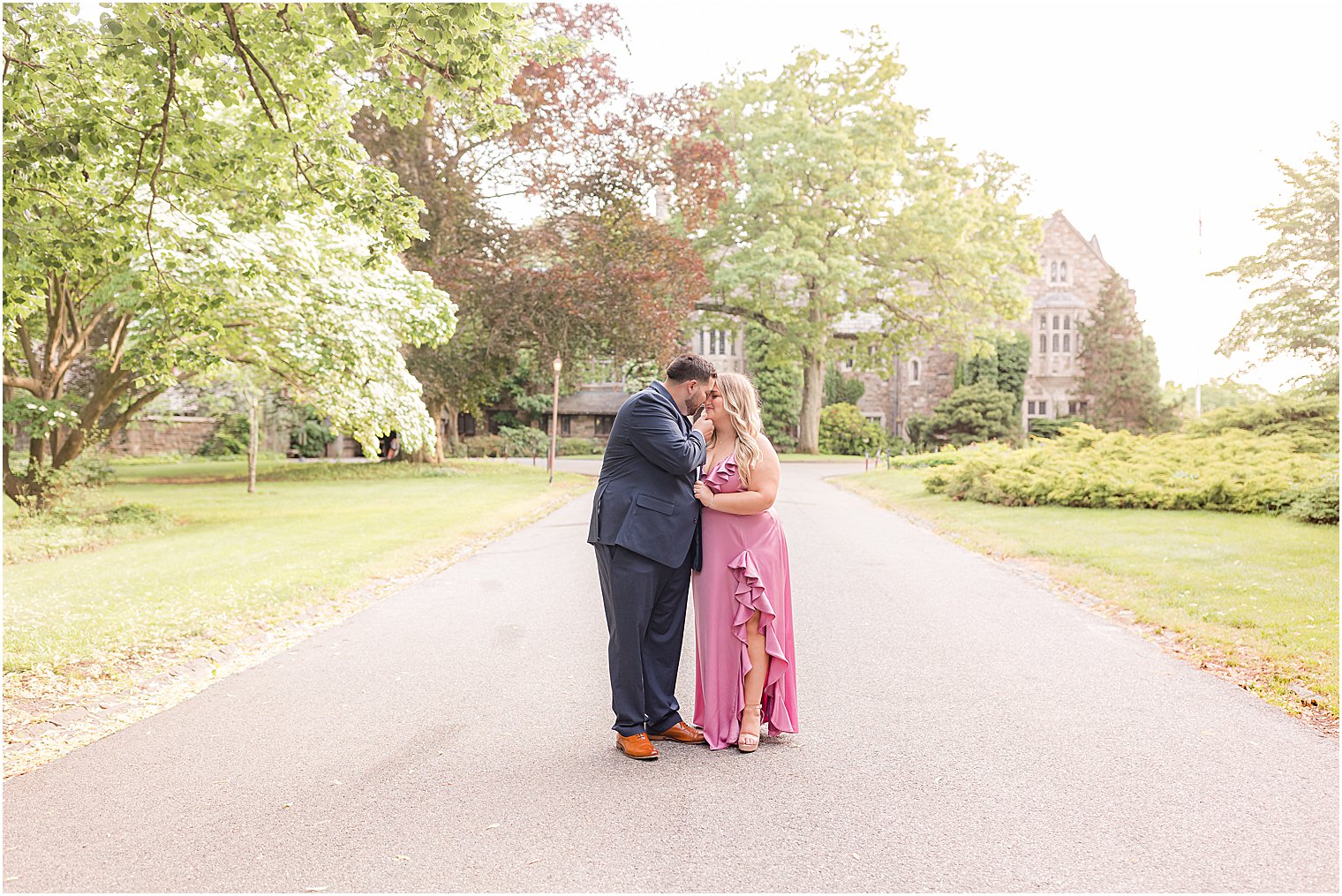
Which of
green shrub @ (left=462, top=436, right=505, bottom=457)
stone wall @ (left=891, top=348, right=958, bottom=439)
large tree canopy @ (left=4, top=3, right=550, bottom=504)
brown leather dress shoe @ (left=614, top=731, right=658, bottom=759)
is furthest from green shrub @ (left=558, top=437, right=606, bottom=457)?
brown leather dress shoe @ (left=614, top=731, right=658, bottom=759)

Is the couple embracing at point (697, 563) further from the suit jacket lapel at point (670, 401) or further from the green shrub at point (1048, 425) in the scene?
the green shrub at point (1048, 425)

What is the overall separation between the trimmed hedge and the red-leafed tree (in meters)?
9.80

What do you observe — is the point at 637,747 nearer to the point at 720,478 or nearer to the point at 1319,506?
the point at 720,478

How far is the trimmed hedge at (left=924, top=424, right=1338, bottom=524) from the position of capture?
1644 centimetres

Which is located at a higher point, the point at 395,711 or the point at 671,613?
the point at 671,613

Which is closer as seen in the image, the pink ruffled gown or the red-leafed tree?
the pink ruffled gown

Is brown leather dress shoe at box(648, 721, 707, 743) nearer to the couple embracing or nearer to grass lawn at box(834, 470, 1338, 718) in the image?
the couple embracing

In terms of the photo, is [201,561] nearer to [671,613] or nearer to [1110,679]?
[671,613]

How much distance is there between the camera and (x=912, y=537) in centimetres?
1541

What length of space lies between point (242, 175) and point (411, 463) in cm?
2471

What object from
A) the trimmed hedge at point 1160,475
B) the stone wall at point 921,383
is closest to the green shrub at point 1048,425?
the stone wall at point 921,383

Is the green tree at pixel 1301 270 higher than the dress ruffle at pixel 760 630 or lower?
higher

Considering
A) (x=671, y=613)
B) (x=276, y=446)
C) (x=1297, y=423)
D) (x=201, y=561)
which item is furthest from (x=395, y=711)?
(x=276, y=446)

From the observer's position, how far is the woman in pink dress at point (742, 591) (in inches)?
208
